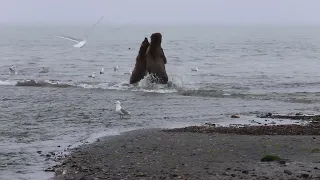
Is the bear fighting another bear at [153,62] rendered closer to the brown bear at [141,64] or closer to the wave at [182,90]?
the brown bear at [141,64]

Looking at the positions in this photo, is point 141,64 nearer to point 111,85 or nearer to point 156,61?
point 156,61

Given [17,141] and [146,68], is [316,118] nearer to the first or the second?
[17,141]

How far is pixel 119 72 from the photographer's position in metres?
37.3

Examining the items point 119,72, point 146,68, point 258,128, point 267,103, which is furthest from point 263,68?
point 258,128

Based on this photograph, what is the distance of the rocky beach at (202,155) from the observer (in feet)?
32.2

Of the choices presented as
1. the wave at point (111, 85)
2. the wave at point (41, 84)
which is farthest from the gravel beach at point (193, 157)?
the wave at point (41, 84)

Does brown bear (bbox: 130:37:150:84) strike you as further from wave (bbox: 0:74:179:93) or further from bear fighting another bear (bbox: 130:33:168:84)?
wave (bbox: 0:74:179:93)

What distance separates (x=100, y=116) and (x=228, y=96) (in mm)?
7871

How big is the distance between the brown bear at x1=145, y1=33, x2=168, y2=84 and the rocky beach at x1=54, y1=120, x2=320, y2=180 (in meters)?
12.6

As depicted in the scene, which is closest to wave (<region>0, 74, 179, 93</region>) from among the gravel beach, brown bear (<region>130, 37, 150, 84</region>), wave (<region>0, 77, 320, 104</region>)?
wave (<region>0, 77, 320, 104</region>)

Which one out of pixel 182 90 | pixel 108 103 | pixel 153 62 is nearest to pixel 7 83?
pixel 153 62

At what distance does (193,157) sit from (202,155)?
0.28 metres

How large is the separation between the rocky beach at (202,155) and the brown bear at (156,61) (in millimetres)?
12588

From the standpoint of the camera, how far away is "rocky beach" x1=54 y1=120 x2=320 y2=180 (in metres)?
9.81
